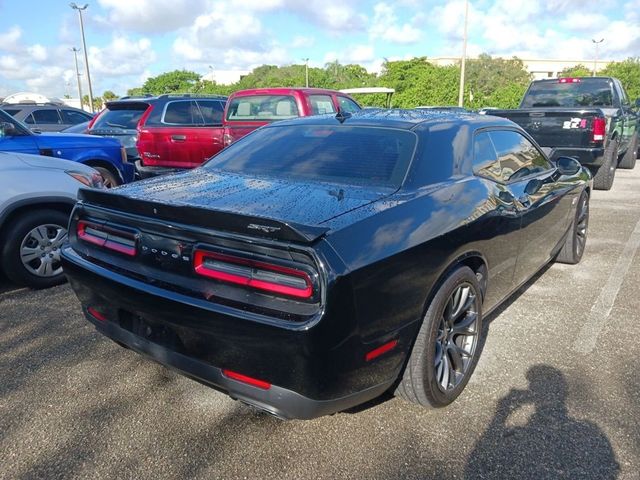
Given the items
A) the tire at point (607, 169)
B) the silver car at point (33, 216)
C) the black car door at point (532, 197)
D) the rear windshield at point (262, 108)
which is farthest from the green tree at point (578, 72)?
the silver car at point (33, 216)

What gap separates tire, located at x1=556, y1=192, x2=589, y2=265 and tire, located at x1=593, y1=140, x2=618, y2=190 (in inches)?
160

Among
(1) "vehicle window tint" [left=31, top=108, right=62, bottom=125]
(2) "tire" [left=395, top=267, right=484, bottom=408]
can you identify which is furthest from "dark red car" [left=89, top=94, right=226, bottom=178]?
(2) "tire" [left=395, top=267, right=484, bottom=408]

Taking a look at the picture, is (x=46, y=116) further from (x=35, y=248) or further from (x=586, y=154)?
(x=586, y=154)

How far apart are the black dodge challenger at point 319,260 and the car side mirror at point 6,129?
345cm

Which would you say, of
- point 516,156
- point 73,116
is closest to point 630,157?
point 516,156

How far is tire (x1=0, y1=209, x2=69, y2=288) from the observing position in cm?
420

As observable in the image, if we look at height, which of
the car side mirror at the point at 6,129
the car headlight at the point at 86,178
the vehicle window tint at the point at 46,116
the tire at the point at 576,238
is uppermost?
the vehicle window tint at the point at 46,116

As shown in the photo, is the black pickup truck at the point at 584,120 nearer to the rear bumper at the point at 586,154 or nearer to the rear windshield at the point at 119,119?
the rear bumper at the point at 586,154

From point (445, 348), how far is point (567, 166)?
2545 mm

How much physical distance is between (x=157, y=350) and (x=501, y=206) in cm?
211

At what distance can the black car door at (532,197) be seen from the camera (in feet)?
11.3

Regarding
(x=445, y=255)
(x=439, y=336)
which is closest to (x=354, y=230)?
(x=445, y=255)

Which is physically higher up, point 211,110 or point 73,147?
point 211,110

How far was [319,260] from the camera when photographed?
192 cm
